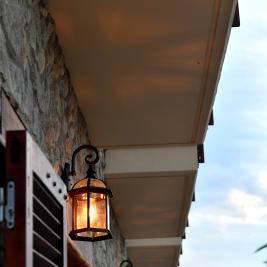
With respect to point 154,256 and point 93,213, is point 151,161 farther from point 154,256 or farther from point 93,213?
point 154,256

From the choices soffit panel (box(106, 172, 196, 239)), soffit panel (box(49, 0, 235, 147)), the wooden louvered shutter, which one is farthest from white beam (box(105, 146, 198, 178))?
the wooden louvered shutter

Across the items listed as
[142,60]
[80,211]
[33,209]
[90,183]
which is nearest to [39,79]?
[90,183]

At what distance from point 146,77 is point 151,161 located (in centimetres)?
156

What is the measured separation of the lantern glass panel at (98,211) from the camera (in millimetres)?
3615

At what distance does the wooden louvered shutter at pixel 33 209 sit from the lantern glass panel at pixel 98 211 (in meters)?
0.95

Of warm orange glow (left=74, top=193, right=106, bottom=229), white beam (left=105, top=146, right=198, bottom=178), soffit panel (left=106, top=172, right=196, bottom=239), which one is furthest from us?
soffit panel (left=106, top=172, right=196, bottom=239)

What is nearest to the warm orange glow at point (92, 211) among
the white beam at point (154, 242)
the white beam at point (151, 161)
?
the white beam at point (151, 161)

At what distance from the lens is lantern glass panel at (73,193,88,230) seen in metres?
3.60

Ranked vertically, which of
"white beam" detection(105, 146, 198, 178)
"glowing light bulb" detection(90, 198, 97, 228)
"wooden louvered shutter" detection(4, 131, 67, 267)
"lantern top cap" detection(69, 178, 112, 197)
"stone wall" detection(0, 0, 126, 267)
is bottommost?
"wooden louvered shutter" detection(4, 131, 67, 267)

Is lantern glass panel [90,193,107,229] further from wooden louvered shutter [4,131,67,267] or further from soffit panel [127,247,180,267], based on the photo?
soffit panel [127,247,180,267]

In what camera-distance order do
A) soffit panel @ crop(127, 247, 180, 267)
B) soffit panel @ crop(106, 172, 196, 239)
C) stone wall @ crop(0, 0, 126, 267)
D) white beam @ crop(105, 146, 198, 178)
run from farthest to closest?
soffit panel @ crop(127, 247, 180, 267) < soffit panel @ crop(106, 172, 196, 239) < white beam @ crop(105, 146, 198, 178) < stone wall @ crop(0, 0, 126, 267)

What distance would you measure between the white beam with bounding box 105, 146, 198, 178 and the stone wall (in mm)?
1019

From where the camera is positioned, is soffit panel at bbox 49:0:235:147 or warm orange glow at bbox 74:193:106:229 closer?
soffit panel at bbox 49:0:235:147

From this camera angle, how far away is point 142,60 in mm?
4012
